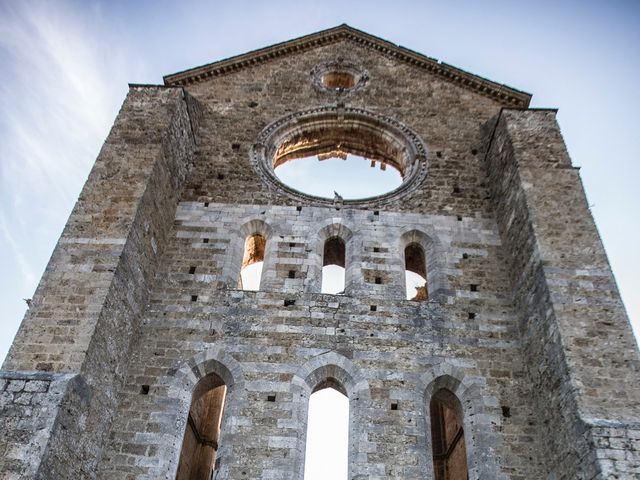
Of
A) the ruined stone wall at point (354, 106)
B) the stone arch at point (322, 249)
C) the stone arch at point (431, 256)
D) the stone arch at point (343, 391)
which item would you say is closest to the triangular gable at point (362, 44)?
the ruined stone wall at point (354, 106)

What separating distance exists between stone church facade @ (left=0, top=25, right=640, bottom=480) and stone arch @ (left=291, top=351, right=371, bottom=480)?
30mm

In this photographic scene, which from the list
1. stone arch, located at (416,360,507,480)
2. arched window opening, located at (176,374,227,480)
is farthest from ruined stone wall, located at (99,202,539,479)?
arched window opening, located at (176,374,227,480)

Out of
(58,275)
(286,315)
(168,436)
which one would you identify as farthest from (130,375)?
(286,315)

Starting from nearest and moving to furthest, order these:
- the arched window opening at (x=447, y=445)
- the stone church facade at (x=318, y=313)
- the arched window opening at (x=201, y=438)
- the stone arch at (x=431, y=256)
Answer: the stone church facade at (x=318, y=313), the stone arch at (x=431, y=256), the arched window opening at (x=201, y=438), the arched window opening at (x=447, y=445)

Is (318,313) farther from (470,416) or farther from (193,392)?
(470,416)

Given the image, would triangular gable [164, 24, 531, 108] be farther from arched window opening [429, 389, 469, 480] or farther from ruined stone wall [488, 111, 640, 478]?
arched window opening [429, 389, 469, 480]

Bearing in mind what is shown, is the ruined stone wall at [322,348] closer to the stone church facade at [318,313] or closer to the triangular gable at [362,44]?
the stone church facade at [318,313]

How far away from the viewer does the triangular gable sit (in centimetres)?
1357

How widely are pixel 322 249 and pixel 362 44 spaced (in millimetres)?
6777

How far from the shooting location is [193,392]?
8.75 meters

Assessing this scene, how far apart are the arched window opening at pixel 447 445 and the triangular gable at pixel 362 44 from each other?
6.91m

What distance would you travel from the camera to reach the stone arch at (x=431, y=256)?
9914mm

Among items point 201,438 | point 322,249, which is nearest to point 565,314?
point 322,249

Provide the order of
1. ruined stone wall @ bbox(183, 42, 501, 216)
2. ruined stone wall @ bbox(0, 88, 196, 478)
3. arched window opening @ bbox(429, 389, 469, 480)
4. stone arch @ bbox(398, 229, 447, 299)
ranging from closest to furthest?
ruined stone wall @ bbox(0, 88, 196, 478)
stone arch @ bbox(398, 229, 447, 299)
arched window opening @ bbox(429, 389, 469, 480)
ruined stone wall @ bbox(183, 42, 501, 216)
